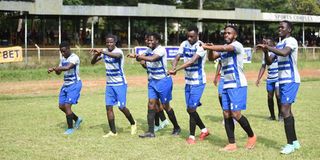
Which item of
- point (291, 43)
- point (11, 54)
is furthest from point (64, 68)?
point (11, 54)

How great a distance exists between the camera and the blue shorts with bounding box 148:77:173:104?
9492 mm

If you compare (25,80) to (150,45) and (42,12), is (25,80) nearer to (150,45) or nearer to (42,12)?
(42,12)

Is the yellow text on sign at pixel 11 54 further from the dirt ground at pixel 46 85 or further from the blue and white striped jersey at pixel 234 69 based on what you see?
the blue and white striped jersey at pixel 234 69

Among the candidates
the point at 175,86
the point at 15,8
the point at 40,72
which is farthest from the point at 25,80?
the point at 175,86

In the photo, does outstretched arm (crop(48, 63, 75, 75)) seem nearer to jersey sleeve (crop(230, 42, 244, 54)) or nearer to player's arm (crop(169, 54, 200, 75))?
player's arm (crop(169, 54, 200, 75))

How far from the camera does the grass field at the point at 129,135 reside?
784 centimetres

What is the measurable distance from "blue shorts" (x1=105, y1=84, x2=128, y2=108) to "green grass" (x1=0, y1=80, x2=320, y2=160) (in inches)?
27.8

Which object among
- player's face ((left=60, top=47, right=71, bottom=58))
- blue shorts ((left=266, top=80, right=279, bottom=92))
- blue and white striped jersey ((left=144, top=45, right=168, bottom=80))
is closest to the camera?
blue and white striped jersey ((left=144, top=45, right=168, bottom=80))

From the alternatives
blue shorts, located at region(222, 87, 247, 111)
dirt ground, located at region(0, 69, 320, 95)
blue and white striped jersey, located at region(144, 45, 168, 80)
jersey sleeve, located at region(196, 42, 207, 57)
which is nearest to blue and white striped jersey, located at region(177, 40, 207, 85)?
jersey sleeve, located at region(196, 42, 207, 57)

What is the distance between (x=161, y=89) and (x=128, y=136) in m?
1.23

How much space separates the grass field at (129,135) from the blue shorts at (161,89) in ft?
2.72

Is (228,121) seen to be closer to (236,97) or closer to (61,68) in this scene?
(236,97)

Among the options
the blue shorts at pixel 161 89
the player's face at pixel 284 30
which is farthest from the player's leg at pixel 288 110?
the blue shorts at pixel 161 89

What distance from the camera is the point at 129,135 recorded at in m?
9.82
